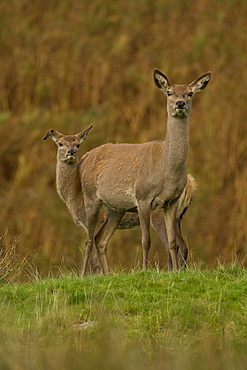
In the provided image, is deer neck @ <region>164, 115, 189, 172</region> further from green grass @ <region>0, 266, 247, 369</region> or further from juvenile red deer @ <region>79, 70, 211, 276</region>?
green grass @ <region>0, 266, 247, 369</region>

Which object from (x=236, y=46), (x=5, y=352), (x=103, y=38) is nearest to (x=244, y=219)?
(x=236, y=46)

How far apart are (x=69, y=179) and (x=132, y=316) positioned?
174 inches

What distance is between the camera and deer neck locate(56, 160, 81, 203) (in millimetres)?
13906

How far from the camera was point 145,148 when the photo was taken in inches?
513

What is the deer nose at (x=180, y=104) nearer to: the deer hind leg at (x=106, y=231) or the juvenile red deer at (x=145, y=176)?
the juvenile red deer at (x=145, y=176)

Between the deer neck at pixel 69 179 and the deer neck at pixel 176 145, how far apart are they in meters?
1.83

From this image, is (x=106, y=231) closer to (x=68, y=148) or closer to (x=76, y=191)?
(x=76, y=191)

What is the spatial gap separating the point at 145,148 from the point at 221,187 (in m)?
7.27

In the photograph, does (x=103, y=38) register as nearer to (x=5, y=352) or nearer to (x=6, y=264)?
(x=6, y=264)

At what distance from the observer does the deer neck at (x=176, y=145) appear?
12.4 metres

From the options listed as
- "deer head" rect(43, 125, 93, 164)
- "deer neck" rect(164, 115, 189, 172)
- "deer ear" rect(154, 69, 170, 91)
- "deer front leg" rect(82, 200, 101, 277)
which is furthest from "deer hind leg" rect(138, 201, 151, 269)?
"deer head" rect(43, 125, 93, 164)

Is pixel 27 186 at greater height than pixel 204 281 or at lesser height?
lesser

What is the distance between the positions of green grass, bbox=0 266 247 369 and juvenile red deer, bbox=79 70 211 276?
1295 mm

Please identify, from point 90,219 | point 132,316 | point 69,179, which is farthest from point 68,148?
point 132,316
